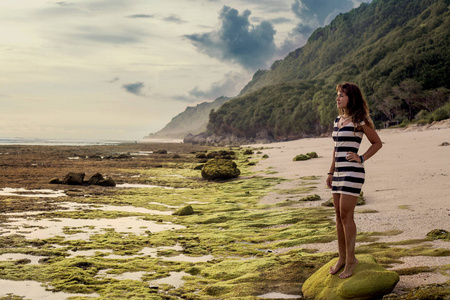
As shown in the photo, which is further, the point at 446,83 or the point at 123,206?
the point at 446,83

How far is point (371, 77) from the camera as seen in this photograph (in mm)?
79438

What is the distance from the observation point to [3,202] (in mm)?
11445

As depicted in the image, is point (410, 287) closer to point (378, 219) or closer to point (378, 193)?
point (378, 219)

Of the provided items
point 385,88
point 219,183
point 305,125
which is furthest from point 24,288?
point 305,125

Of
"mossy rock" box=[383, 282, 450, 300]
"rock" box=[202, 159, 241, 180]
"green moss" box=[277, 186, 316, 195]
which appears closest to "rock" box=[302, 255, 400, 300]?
"mossy rock" box=[383, 282, 450, 300]

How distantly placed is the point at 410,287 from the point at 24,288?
16.4 ft

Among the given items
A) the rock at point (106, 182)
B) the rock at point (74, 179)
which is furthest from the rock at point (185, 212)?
the rock at point (74, 179)

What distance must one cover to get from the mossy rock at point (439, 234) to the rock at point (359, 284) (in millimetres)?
2050

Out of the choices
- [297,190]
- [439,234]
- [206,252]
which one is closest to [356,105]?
[439,234]

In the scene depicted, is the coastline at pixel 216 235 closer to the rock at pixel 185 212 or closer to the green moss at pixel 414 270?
the green moss at pixel 414 270

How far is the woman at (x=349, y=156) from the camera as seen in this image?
14.0 ft

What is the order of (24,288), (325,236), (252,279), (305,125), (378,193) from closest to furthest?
(24,288), (252,279), (325,236), (378,193), (305,125)

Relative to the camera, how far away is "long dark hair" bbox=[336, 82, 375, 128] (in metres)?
4.34

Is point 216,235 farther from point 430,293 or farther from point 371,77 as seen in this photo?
point 371,77
